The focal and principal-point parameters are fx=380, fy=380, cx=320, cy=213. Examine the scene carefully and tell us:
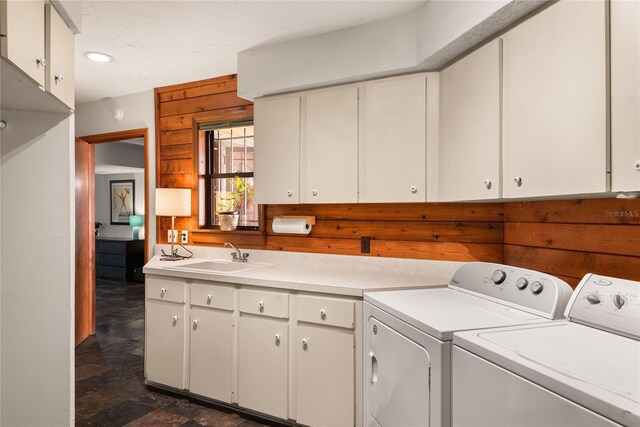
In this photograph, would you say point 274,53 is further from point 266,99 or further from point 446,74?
point 446,74

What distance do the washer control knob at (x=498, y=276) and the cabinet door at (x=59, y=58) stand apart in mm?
1985

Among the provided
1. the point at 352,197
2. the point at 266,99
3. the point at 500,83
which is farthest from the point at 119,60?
the point at 500,83

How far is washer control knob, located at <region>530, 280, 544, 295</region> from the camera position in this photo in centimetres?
154

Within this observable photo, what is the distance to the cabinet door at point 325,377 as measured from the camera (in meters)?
2.13

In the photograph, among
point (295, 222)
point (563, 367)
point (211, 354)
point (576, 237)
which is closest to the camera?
point (563, 367)

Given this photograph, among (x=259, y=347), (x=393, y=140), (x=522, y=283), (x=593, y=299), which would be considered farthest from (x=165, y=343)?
(x=593, y=299)

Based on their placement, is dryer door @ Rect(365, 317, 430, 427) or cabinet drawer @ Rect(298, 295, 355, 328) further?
cabinet drawer @ Rect(298, 295, 355, 328)

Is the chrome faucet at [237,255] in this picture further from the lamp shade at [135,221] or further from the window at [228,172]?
the lamp shade at [135,221]

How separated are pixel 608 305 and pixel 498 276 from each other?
510 millimetres

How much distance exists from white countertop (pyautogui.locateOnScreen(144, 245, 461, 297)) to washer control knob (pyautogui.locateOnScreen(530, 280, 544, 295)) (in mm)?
647

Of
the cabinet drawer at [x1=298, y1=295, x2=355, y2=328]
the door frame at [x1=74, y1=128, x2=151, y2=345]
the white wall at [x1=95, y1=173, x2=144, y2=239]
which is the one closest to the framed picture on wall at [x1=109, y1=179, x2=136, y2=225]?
the white wall at [x1=95, y1=173, x2=144, y2=239]

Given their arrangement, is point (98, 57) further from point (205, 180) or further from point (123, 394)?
point (123, 394)

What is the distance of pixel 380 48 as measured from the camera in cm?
231

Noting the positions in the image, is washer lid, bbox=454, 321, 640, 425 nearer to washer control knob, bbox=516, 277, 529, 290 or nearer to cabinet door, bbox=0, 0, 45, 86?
washer control knob, bbox=516, 277, 529, 290
